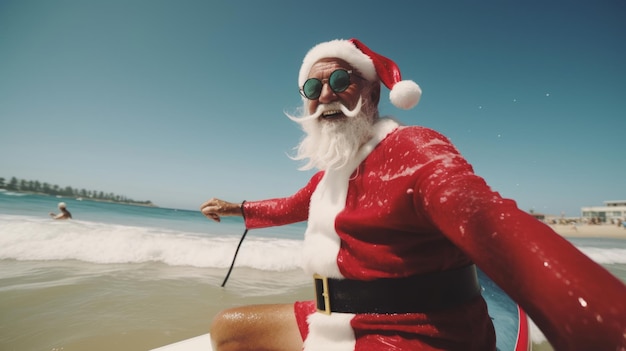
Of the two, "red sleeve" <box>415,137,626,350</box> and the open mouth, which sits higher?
the open mouth

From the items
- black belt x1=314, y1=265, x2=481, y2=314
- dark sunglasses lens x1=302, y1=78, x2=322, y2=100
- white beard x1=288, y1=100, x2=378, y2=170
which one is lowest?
black belt x1=314, y1=265, x2=481, y2=314

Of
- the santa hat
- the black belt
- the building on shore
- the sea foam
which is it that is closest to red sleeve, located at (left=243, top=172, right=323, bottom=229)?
the santa hat

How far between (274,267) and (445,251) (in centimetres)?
720

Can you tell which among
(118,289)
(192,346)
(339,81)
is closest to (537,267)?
(339,81)

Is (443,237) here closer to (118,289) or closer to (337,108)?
(337,108)

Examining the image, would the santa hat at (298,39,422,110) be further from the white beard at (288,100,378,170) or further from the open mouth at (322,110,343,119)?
the open mouth at (322,110,343,119)

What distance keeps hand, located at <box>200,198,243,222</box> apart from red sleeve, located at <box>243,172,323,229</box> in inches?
3.1

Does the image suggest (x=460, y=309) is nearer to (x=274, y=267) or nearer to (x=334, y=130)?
(x=334, y=130)

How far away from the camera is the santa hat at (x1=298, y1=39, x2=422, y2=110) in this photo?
4.80ft

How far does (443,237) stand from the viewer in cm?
99

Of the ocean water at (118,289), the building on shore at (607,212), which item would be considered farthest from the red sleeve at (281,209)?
the building on shore at (607,212)

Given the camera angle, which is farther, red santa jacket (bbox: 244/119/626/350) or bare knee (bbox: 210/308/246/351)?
bare knee (bbox: 210/308/246/351)

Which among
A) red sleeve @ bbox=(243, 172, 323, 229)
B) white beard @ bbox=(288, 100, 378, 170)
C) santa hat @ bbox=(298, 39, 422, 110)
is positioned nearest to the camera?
white beard @ bbox=(288, 100, 378, 170)

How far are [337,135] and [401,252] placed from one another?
68cm
